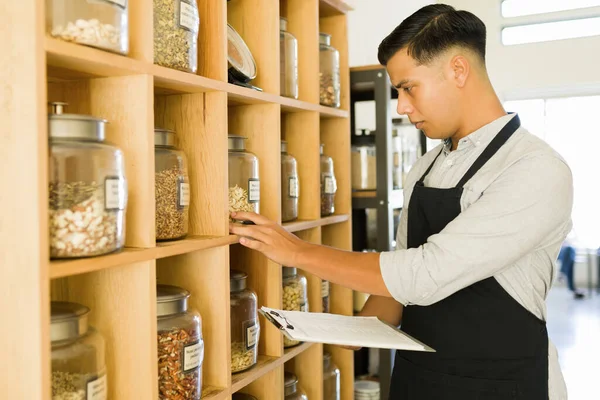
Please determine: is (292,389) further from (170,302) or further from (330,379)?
(170,302)

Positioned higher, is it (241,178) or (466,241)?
(241,178)

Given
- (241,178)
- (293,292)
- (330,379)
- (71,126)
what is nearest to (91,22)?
(71,126)

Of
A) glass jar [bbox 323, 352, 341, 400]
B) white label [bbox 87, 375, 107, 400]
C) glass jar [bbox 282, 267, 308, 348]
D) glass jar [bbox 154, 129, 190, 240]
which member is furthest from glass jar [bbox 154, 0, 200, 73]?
glass jar [bbox 323, 352, 341, 400]

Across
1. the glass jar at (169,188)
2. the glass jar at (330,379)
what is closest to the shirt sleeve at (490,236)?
the glass jar at (169,188)

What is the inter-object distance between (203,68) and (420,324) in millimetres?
835

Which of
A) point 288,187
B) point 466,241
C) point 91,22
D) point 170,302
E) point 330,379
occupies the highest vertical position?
point 91,22

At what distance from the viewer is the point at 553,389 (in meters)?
1.53

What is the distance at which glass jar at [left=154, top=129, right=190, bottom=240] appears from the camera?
1.27 m

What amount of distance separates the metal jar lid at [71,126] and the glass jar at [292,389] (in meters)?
1.08

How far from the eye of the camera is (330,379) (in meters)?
2.14

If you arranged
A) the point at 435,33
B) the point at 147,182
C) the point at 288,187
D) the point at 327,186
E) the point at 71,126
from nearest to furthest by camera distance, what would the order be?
the point at 71,126, the point at 147,182, the point at 435,33, the point at 288,187, the point at 327,186

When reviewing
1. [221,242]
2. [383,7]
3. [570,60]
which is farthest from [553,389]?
[570,60]

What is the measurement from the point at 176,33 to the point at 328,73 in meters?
0.86

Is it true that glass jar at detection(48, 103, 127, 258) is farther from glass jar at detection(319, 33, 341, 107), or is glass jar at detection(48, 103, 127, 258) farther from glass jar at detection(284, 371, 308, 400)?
glass jar at detection(319, 33, 341, 107)
